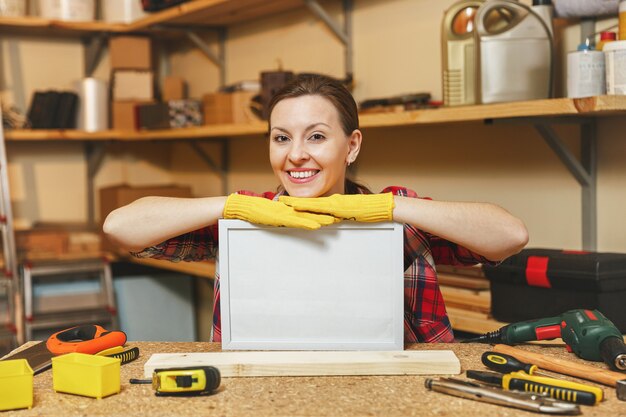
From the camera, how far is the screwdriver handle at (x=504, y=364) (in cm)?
122

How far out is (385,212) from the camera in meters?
1.34

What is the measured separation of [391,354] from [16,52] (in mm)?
3326

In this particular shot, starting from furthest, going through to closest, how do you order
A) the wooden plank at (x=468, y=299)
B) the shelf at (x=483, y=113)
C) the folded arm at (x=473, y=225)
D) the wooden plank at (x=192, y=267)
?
1. the wooden plank at (x=192, y=267)
2. the wooden plank at (x=468, y=299)
3. the shelf at (x=483, y=113)
4. the folded arm at (x=473, y=225)

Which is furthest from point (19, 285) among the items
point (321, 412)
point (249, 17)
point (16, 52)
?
point (321, 412)

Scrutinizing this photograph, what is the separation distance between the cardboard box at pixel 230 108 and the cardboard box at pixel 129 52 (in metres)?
0.70

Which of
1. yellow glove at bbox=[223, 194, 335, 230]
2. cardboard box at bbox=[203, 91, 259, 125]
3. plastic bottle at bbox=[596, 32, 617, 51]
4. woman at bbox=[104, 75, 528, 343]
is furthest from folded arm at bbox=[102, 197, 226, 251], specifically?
cardboard box at bbox=[203, 91, 259, 125]

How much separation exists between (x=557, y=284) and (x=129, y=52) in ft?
8.51

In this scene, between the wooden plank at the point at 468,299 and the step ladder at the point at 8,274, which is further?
the step ladder at the point at 8,274

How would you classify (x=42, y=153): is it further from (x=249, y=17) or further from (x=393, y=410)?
(x=393, y=410)

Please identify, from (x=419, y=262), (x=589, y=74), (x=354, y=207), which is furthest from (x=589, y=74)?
(x=354, y=207)

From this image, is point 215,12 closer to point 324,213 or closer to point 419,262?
point 419,262

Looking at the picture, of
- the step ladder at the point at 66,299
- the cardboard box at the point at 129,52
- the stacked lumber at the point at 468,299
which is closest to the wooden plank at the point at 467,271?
the stacked lumber at the point at 468,299

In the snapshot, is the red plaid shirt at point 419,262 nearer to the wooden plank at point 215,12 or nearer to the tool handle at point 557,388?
the tool handle at point 557,388

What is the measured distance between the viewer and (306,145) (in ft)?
5.06
